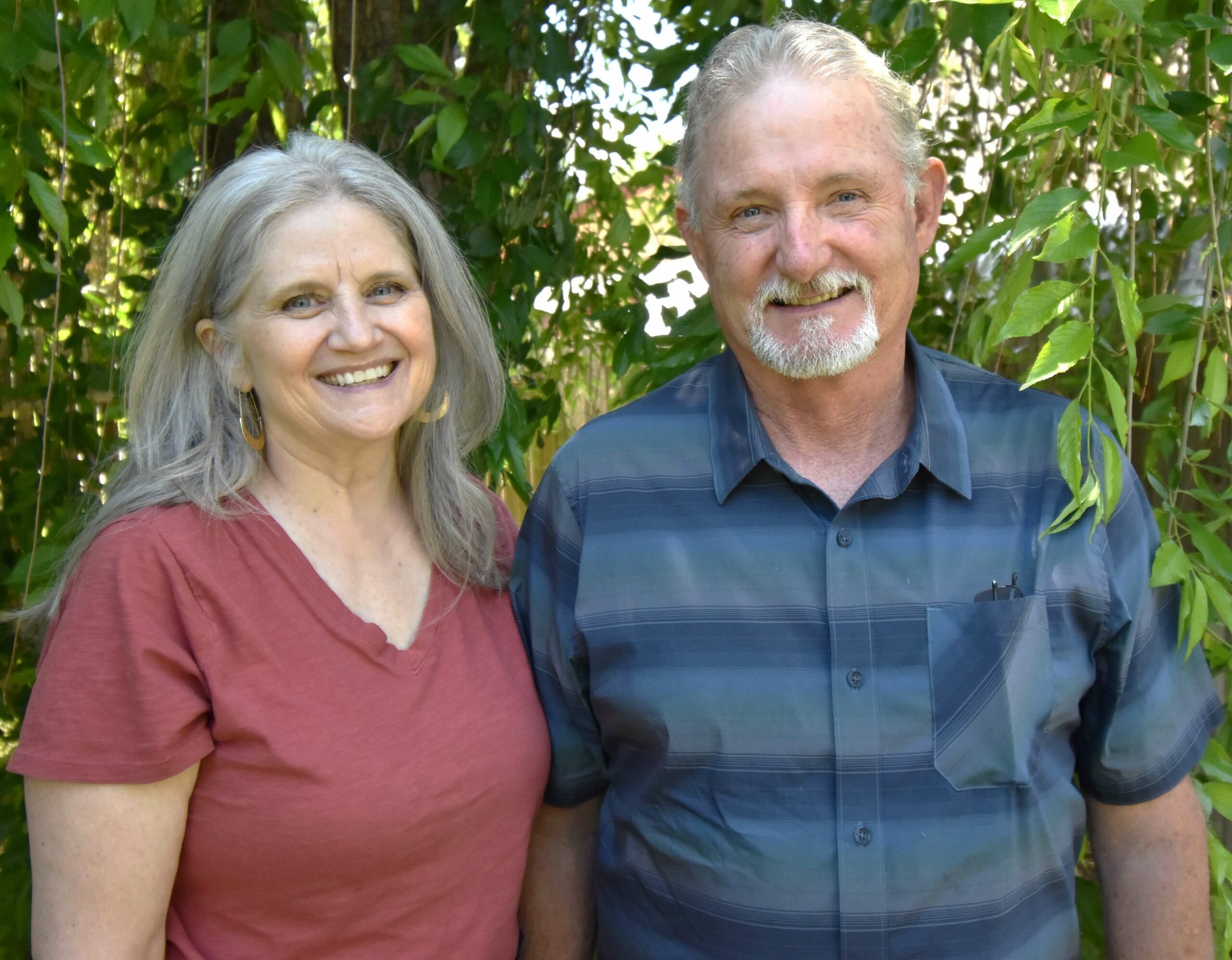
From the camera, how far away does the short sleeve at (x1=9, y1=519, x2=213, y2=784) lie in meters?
1.29

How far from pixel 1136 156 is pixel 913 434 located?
1.37 ft

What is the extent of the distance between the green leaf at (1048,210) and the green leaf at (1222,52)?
249mm

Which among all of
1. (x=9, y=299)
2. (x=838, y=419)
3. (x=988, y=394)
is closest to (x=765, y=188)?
(x=838, y=419)

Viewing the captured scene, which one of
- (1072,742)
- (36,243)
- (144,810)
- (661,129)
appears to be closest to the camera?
(144,810)

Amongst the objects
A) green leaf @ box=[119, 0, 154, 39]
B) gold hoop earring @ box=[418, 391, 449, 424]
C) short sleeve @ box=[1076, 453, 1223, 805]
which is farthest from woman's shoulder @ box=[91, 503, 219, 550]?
short sleeve @ box=[1076, 453, 1223, 805]

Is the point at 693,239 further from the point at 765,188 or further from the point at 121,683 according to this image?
the point at 121,683

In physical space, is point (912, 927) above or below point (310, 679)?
below

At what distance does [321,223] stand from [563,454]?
0.44 m

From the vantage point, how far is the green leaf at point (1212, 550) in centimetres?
146

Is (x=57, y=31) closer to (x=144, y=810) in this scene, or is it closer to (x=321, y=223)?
(x=321, y=223)

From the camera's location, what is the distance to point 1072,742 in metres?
1.54

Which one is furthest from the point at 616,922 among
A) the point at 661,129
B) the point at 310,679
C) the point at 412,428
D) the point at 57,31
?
the point at 661,129

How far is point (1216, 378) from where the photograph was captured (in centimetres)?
145

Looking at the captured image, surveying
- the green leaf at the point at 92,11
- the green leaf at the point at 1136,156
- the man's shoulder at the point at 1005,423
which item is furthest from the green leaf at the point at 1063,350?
the green leaf at the point at 92,11
